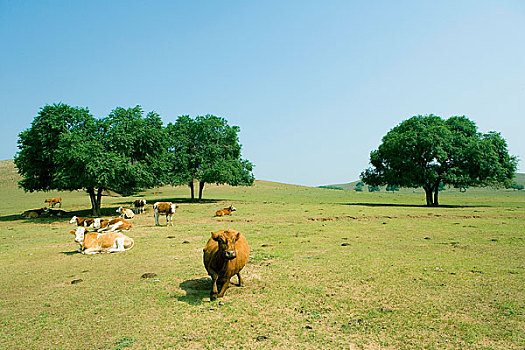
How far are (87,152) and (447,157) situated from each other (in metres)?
38.1

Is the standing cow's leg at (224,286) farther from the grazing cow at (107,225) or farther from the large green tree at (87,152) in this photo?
the large green tree at (87,152)

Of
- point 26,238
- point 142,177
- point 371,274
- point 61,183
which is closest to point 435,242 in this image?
point 371,274

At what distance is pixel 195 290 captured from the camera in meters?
7.66

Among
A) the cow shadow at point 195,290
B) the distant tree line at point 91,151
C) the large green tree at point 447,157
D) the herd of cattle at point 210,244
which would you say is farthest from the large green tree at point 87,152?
the large green tree at point 447,157

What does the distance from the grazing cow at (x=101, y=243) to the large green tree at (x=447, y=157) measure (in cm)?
3495

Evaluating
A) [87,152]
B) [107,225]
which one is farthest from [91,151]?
[107,225]

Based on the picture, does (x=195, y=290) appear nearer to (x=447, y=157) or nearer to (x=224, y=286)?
(x=224, y=286)

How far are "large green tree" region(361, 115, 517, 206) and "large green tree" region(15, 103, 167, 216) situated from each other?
1120 inches

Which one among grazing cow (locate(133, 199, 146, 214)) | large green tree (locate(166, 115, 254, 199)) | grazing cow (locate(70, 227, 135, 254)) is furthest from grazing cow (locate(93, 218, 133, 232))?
large green tree (locate(166, 115, 254, 199))

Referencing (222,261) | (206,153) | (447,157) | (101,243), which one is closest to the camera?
(222,261)

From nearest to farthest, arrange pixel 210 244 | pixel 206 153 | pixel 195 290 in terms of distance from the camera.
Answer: pixel 210 244 < pixel 195 290 < pixel 206 153

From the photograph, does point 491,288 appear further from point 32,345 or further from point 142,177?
point 142,177

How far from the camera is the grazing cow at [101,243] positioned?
40.2ft

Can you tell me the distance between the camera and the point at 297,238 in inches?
591
